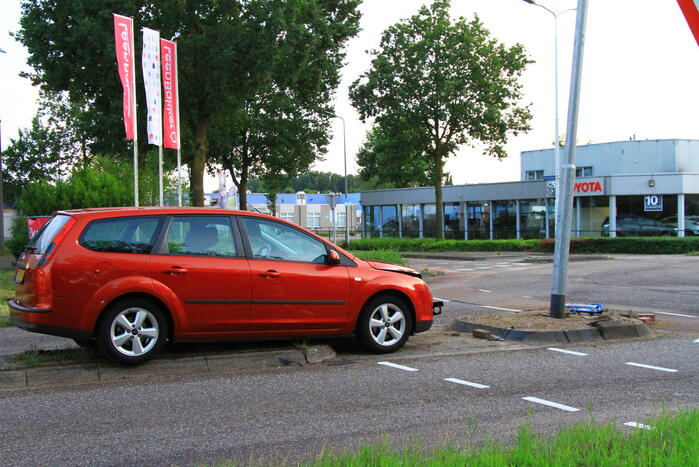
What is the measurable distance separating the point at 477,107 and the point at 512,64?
10.8 feet

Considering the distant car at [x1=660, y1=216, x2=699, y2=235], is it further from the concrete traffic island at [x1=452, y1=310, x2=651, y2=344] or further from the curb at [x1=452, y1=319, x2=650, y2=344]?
the curb at [x1=452, y1=319, x2=650, y2=344]

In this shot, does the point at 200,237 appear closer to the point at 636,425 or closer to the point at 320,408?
the point at 320,408

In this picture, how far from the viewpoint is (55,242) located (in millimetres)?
6738

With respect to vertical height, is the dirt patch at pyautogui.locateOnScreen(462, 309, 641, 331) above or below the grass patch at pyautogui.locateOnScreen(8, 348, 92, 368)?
below

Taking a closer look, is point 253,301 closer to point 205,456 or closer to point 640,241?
point 205,456

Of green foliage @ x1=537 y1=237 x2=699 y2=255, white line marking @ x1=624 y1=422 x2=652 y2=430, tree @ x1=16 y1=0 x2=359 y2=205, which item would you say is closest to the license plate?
white line marking @ x1=624 y1=422 x2=652 y2=430

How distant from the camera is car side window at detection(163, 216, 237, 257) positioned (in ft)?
23.7

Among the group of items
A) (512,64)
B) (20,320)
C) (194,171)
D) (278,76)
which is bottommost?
(20,320)

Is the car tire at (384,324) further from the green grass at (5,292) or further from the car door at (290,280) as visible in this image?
the green grass at (5,292)

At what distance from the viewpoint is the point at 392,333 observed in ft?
26.6

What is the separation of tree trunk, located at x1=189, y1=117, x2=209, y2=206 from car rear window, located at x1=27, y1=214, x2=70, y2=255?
18.3 m

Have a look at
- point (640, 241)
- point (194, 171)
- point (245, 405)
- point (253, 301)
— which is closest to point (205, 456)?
point (245, 405)

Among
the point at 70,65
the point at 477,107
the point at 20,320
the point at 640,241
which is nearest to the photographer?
the point at 20,320

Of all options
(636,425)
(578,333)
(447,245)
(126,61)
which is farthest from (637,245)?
(636,425)
